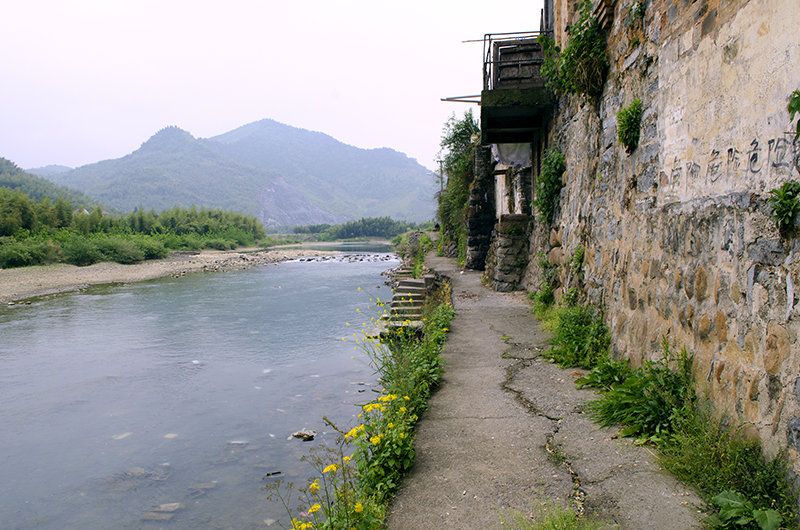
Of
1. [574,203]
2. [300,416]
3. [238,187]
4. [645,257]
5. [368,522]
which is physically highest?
[238,187]

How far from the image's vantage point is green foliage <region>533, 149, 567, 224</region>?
28.2 ft

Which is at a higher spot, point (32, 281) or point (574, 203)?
point (574, 203)

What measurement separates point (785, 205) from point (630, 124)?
2568 millimetres

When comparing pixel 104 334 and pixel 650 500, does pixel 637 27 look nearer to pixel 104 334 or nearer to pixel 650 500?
pixel 650 500

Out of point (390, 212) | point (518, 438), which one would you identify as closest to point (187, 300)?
point (518, 438)

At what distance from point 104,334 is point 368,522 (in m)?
13.3

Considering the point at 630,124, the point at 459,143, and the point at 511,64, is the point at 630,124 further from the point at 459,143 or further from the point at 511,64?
the point at 459,143

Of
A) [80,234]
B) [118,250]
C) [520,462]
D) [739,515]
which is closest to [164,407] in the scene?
[520,462]

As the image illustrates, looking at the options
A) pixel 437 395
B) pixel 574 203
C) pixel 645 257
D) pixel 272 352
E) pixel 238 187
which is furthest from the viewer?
pixel 238 187

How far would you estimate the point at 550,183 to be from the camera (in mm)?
8859

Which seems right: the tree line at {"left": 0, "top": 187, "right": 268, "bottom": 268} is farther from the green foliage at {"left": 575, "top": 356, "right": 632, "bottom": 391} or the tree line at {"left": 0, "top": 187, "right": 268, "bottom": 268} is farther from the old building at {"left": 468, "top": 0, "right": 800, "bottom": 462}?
the green foliage at {"left": 575, "top": 356, "right": 632, "bottom": 391}

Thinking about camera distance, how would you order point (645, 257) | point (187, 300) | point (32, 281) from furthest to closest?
point (32, 281) → point (187, 300) → point (645, 257)

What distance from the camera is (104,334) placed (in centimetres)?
1356

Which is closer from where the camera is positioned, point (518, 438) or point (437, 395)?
point (518, 438)
